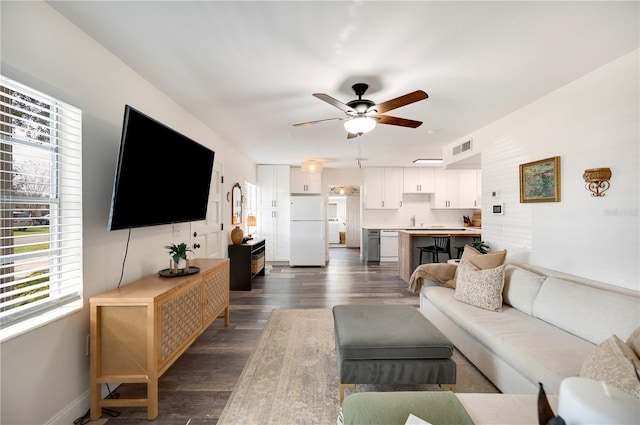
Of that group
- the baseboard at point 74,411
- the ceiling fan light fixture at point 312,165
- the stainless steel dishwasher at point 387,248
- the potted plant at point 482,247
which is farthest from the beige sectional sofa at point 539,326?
the stainless steel dishwasher at point 387,248

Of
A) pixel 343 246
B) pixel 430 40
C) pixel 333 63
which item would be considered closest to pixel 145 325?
pixel 333 63

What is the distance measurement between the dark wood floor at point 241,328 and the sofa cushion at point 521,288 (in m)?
1.47

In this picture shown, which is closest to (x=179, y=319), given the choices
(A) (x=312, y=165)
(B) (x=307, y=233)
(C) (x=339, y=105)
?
(C) (x=339, y=105)

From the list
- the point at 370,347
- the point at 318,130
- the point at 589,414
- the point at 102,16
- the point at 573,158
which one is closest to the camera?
the point at 589,414

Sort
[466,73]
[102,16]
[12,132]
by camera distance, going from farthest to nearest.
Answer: [466,73] → [102,16] → [12,132]

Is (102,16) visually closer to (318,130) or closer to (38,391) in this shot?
(38,391)

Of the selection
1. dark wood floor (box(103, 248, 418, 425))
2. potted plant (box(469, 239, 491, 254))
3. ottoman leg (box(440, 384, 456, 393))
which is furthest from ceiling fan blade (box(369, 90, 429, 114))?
dark wood floor (box(103, 248, 418, 425))

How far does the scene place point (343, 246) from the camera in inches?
381

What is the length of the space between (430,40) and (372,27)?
0.43 m

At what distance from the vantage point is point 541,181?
2.70 m

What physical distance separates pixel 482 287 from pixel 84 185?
3.21 m

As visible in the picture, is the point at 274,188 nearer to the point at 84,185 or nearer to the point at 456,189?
the point at 456,189

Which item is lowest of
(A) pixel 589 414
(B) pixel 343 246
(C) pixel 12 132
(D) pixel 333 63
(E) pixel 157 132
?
(B) pixel 343 246

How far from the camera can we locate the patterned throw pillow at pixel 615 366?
3.45 feet
